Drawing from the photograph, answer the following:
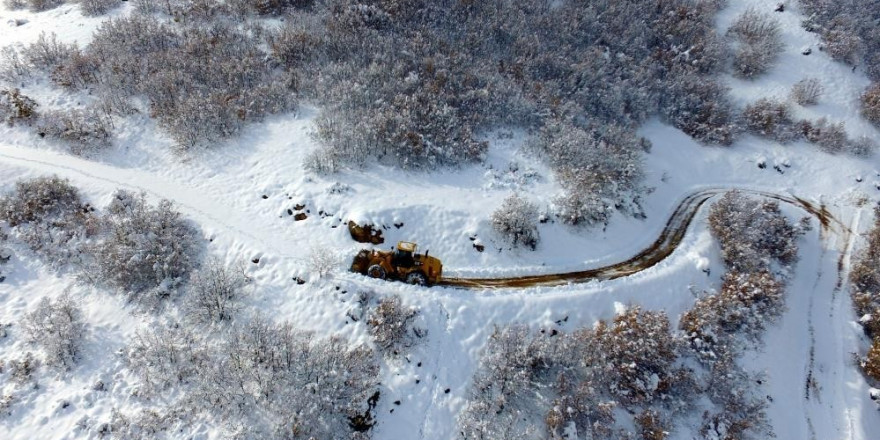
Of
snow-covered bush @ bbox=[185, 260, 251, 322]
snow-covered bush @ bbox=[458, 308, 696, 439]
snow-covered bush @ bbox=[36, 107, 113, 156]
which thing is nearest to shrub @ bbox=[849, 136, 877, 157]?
snow-covered bush @ bbox=[458, 308, 696, 439]

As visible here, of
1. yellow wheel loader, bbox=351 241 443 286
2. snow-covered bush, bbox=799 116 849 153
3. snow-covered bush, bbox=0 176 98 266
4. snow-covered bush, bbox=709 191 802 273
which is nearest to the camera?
yellow wheel loader, bbox=351 241 443 286

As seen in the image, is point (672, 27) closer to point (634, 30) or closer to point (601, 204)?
point (634, 30)

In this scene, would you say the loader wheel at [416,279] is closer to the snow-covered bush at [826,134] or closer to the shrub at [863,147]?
the snow-covered bush at [826,134]

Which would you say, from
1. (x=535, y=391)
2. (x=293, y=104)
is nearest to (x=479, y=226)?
(x=535, y=391)

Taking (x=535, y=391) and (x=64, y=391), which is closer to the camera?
(x=64, y=391)

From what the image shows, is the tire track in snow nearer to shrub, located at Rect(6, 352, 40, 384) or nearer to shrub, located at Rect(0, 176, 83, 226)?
shrub, located at Rect(0, 176, 83, 226)

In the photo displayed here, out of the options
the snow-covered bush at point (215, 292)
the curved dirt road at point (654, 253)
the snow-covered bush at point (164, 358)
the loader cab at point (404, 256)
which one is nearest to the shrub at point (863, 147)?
the curved dirt road at point (654, 253)
